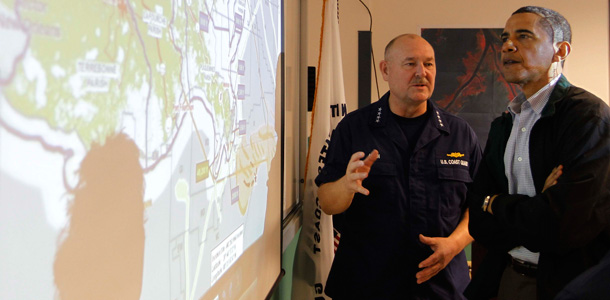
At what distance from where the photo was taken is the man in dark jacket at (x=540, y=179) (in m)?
1.35

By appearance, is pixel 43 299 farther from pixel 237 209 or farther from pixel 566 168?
pixel 566 168

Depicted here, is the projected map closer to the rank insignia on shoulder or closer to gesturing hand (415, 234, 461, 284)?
gesturing hand (415, 234, 461, 284)

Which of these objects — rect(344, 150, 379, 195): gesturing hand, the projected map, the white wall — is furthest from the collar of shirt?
the white wall

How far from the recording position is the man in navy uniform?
73.9 inches

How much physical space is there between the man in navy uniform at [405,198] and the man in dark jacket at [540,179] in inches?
8.0

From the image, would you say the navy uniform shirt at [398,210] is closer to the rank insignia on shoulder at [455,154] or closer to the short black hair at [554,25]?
the rank insignia on shoulder at [455,154]

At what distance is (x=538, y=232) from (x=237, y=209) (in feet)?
2.84

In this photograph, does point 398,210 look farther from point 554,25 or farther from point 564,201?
point 554,25

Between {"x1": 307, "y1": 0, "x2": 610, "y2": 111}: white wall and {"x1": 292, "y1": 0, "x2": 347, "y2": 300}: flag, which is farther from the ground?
Result: {"x1": 307, "y1": 0, "x2": 610, "y2": 111}: white wall

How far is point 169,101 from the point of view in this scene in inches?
31.5

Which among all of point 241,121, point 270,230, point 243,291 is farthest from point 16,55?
point 270,230

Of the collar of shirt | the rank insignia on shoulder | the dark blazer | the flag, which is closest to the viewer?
the dark blazer

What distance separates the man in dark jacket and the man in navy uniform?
204 millimetres

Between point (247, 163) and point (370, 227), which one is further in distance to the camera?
point (370, 227)
